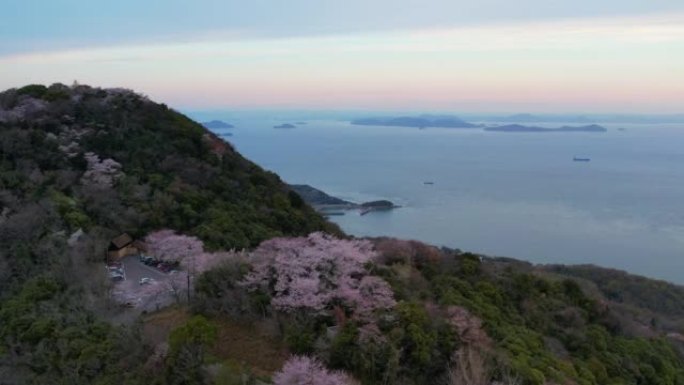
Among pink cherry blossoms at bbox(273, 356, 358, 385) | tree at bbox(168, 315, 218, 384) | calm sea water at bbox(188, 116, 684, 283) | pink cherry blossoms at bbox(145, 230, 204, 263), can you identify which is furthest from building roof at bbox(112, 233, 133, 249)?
calm sea water at bbox(188, 116, 684, 283)

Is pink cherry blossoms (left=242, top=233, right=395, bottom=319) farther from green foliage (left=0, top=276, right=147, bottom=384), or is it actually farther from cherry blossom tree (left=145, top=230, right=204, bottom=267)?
green foliage (left=0, top=276, right=147, bottom=384)

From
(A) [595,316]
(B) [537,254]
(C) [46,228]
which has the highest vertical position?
(C) [46,228]

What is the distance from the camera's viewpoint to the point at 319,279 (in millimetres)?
10812

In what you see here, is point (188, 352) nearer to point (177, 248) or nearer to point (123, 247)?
point (177, 248)

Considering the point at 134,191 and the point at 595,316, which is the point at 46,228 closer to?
the point at 134,191

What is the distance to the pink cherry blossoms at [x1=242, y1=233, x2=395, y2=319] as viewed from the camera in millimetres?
10211

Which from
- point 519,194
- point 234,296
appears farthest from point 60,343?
point 519,194

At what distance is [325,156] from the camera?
101312 mm

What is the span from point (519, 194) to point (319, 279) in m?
55.2

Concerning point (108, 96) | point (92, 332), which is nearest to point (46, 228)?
point (92, 332)

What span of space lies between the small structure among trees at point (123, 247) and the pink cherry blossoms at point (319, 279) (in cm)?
494

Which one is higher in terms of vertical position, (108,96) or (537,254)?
(108,96)

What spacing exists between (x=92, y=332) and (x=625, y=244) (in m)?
40.9

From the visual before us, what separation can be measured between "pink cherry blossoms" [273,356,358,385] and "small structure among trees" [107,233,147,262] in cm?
830
